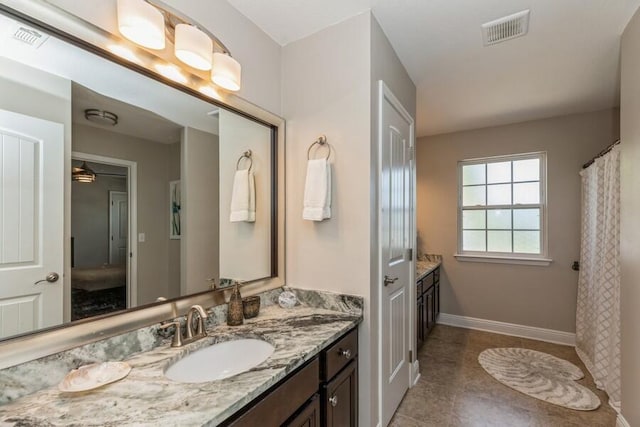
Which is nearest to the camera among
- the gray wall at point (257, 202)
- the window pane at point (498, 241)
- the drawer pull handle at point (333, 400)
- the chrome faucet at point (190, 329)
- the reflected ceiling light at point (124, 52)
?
the reflected ceiling light at point (124, 52)

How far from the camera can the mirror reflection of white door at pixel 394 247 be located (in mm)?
1775

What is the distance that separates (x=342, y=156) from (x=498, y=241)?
2.87m

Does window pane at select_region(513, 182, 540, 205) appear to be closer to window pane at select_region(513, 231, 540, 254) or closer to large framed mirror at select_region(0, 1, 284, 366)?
window pane at select_region(513, 231, 540, 254)

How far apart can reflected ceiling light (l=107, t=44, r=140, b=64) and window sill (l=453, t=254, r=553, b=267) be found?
3758mm

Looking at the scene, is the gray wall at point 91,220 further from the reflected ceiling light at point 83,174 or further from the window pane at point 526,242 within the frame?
the window pane at point 526,242

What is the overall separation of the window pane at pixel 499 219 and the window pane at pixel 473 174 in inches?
16.0

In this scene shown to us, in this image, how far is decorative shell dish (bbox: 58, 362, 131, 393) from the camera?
0.87 m

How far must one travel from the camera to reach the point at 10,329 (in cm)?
85

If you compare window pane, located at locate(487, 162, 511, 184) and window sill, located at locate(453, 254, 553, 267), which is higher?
window pane, located at locate(487, 162, 511, 184)

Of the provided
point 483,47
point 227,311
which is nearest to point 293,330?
point 227,311

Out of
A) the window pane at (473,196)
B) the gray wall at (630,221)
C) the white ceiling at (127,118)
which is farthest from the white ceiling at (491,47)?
the window pane at (473,196)

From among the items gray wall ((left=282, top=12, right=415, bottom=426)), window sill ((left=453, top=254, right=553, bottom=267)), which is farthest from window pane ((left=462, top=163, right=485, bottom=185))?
gray wall ((left=282, top=12, right=415, bottom=426))

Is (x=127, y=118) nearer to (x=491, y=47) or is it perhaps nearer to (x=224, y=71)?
(x=224, y=71)

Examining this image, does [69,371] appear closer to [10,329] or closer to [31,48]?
[10,329]
